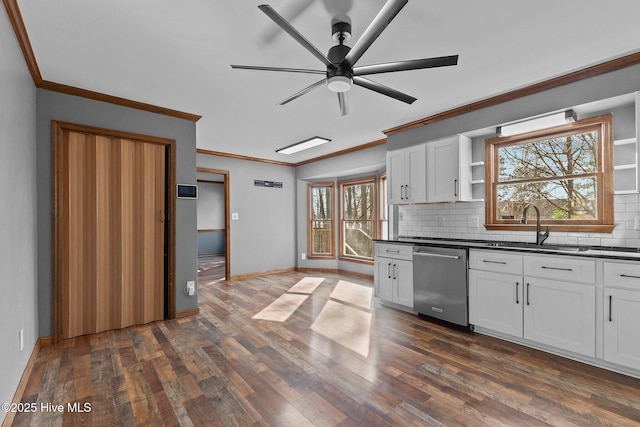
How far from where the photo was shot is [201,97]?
125 inches

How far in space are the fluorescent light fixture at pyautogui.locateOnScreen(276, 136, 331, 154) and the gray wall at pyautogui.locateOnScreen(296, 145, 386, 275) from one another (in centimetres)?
82

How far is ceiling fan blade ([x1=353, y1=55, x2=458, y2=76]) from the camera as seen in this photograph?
1866mm

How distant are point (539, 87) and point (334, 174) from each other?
12.1 feet

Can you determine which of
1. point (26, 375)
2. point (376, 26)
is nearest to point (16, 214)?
point (26, 375)

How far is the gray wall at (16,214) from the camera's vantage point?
1.74 meters

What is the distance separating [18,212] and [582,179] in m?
4.79

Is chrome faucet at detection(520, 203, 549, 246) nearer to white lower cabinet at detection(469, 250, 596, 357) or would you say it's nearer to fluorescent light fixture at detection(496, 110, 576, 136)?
white lower cabinet at detection(469, 250, 596, 357)

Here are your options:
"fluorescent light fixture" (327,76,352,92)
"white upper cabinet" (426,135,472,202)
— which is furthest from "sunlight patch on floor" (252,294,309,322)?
"fluorescent light fixture" (327,76,352,92)

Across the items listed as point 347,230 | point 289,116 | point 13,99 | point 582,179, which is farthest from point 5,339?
point 347,230

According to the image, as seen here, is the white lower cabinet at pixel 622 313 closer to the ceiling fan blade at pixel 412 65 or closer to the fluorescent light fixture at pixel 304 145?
the ceiling fan blade at pixel 412 65

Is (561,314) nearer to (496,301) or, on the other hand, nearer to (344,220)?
(496,301)

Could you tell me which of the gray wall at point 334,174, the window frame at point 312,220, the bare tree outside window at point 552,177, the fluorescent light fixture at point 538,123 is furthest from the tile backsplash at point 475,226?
the window frame at point 312,220

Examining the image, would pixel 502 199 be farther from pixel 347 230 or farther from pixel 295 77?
pixel 347 230

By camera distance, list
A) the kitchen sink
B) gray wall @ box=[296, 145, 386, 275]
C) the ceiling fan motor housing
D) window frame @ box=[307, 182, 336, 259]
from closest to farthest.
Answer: the ceiling fan motor housing, the kitchen sink, gray wall @ box=[296, 145, 386, 275], window frame @ box=[307, 182, 336, 259]
